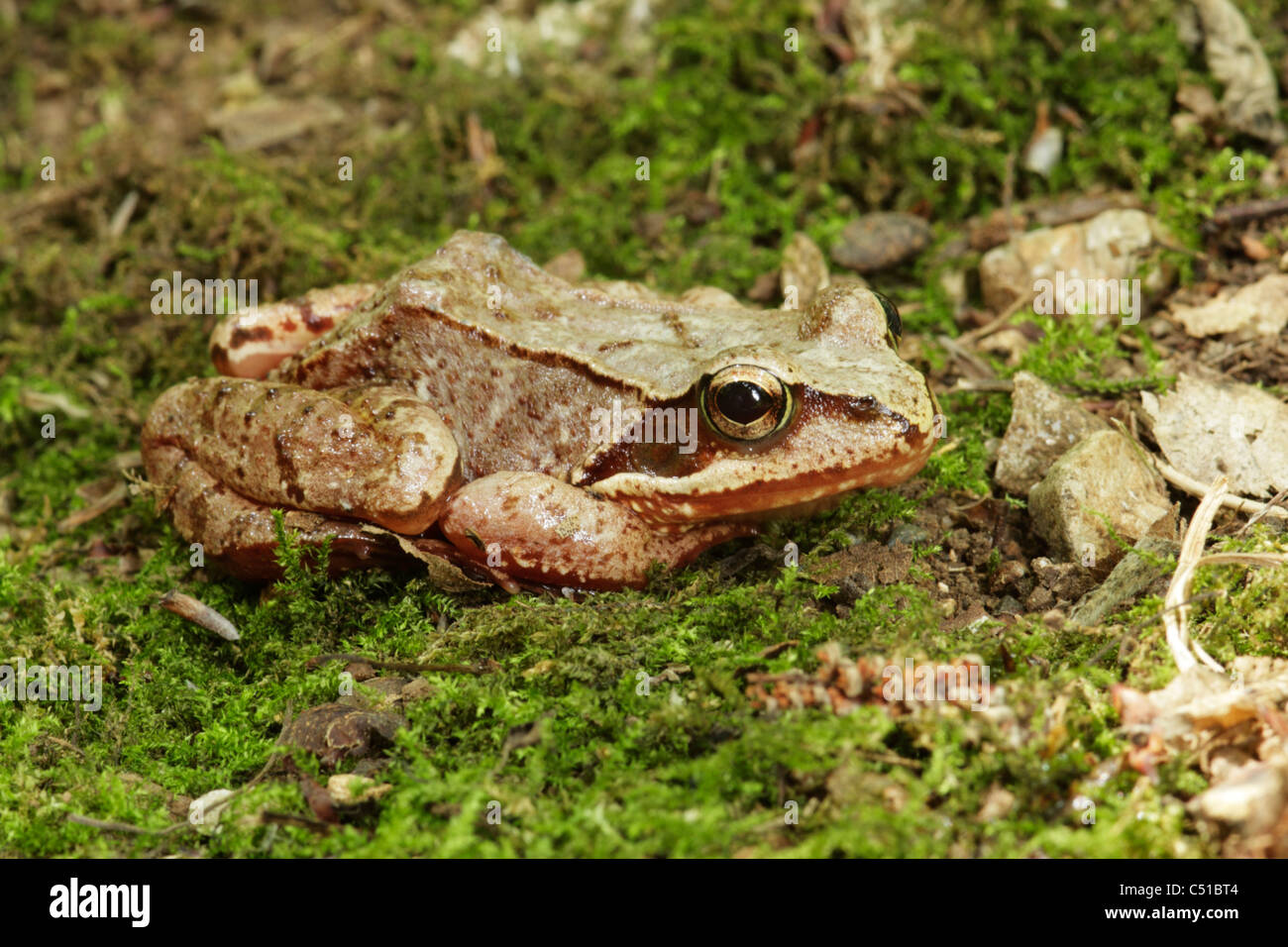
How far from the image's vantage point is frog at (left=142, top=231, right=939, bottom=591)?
4.45 metres

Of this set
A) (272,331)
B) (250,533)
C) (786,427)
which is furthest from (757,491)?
(272,331)

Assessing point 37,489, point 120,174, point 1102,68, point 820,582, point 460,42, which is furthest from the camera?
point 460,42

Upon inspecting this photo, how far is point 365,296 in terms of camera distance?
5777 mm

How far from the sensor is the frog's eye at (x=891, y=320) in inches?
190

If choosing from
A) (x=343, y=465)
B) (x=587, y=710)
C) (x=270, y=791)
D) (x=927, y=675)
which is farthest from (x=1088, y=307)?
(x=270, y=791)

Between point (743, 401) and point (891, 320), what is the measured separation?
100cm

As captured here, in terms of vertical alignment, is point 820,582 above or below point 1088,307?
below

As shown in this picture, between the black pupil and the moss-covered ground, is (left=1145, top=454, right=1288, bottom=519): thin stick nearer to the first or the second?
the moss-covered ground

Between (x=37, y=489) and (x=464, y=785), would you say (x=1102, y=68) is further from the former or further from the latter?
(x=37, y=489)

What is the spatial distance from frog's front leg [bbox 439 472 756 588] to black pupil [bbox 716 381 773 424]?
763 millimetres

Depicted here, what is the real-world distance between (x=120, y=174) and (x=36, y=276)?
1.10 metres

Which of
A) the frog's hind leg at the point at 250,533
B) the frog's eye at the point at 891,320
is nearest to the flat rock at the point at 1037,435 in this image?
the frog's eye at the point at 891,320

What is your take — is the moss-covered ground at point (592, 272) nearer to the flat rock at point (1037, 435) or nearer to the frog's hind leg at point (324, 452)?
the flat rock at point (1037, 435)

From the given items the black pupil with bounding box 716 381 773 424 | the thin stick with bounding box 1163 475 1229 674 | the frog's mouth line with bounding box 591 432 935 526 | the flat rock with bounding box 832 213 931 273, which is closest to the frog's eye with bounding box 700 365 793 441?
the black pupil with bounding box 716 381 773 424
